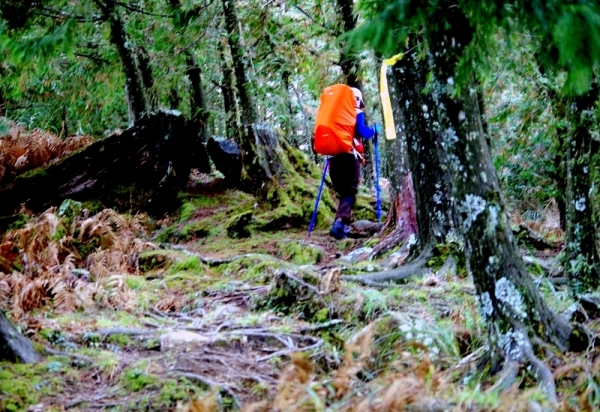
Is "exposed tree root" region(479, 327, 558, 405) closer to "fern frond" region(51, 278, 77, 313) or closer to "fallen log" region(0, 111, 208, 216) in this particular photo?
"fern frond" region(51, 278, 77, 313)

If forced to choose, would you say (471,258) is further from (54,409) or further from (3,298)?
(3,298)

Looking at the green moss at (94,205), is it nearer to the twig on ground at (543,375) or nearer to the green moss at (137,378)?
the green moss at (137,378)

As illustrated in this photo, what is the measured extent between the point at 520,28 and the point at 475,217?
1.26m

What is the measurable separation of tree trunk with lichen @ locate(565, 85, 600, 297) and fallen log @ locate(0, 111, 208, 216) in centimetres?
857

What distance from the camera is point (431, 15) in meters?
3.49

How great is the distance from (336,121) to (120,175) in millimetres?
5080

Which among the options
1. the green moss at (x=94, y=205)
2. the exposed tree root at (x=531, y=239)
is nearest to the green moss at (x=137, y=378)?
the exposed tree root at (x=531, y=239)

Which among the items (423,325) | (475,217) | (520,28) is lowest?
(423,325)

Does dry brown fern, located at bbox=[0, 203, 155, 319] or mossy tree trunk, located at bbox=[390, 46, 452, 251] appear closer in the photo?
dry brown fern, located at bbox=[0, 203, 155, 319]

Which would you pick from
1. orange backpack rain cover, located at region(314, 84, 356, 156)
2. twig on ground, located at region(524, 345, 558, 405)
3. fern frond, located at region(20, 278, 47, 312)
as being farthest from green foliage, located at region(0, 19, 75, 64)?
orange backpack rain cover, located at region(314, 84, 356, 156)

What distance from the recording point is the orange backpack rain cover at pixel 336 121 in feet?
28.5

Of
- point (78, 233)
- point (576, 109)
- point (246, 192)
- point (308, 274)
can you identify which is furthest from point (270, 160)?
point (576, 109)

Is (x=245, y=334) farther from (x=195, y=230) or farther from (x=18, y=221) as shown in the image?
(x=18, y=221)

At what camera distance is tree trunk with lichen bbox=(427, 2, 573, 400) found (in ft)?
12.4
